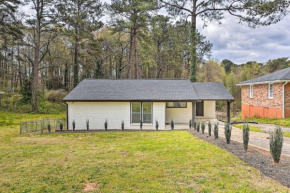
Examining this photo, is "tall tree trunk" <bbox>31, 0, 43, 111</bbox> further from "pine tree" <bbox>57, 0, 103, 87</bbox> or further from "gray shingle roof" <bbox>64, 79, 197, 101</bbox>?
"gray shingle roof" <bbox>64, 79, 197, 101</bbox>

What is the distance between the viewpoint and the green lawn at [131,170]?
11.9 ft

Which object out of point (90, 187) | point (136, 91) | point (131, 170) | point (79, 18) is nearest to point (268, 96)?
point (136, 91)

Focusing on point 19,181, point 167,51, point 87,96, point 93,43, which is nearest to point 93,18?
point 93,43

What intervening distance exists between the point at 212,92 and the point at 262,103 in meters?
5.32

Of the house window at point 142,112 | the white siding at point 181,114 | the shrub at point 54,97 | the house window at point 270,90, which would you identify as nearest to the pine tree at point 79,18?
the shrub at point 54,97

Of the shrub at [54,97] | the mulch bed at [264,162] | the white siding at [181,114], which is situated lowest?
the mulch bed at [264,162]

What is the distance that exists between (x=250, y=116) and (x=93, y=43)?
18.7 metres

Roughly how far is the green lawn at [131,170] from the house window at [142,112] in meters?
5.11

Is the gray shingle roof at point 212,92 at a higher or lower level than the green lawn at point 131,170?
higher

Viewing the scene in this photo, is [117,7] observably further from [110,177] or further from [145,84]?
[110,177]

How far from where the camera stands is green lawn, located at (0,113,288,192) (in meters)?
3.64

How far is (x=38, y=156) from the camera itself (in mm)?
5879

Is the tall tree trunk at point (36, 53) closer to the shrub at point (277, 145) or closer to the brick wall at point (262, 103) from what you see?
the shrub at point (277, 145)

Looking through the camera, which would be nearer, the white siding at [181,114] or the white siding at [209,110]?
the white siding at [181,114]
